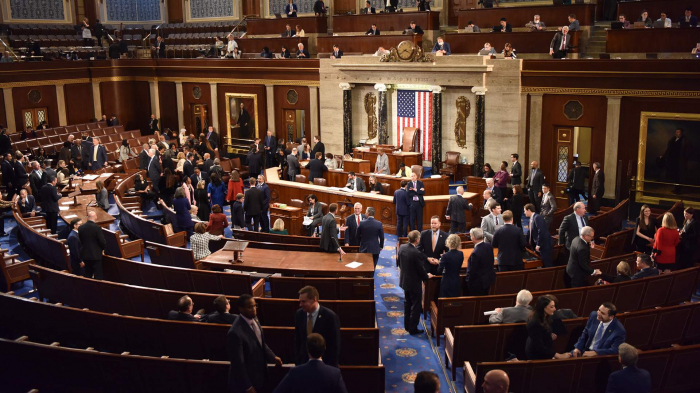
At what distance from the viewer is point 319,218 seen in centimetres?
1216

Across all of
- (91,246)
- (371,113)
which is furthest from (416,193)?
(371,113)

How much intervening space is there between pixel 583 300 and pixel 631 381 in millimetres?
2440

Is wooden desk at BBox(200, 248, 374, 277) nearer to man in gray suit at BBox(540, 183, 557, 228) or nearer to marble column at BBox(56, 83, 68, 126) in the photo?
man in gray suit at BBox(540, 183, 557, 228)

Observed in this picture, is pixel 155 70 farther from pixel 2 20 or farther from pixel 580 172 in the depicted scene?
pixel 580 172

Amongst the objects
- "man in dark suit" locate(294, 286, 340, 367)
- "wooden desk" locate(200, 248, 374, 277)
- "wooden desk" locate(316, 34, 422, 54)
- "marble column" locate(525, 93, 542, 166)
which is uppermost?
"wooden desk" locate(316, 34, 422, 54)

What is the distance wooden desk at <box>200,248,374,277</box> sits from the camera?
29.7 ft

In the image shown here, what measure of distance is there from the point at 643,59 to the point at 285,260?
9838 mm

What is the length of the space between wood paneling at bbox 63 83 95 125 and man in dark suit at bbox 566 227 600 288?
66.7 feet

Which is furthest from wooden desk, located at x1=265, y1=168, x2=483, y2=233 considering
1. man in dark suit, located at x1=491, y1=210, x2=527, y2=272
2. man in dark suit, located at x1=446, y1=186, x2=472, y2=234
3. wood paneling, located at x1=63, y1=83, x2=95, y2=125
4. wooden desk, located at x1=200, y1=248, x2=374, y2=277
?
wood paneling, located at x1=63, y1=83, x2=95, y2=125

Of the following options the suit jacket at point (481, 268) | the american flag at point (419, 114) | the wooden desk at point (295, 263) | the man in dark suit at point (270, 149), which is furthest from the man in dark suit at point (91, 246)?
the american flag at point (419, 114)

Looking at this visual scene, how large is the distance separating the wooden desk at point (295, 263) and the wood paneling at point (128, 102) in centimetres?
1716

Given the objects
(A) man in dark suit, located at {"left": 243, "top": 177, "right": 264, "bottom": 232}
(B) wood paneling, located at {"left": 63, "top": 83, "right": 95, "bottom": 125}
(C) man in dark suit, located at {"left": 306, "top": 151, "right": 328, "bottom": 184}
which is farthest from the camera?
(B) wood paneling, located at {"left": 63, "top": 83, "right": 95, "bottom": 125}

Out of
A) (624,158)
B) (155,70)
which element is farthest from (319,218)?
(155,70)

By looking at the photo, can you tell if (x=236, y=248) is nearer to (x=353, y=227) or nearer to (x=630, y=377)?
(x=353, y=227)
